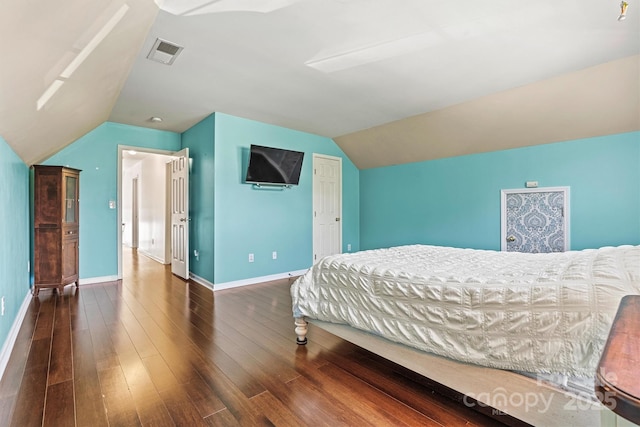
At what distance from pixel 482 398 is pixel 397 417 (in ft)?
Result: 1.38

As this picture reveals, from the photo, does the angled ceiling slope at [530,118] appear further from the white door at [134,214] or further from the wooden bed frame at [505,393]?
the white door at [134,214]

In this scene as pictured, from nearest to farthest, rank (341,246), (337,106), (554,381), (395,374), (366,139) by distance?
(554,381), (395,374), (337,106), (366,139), (341,246)

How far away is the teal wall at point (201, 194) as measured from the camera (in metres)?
4.14

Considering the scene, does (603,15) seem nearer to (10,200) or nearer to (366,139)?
(366,139)

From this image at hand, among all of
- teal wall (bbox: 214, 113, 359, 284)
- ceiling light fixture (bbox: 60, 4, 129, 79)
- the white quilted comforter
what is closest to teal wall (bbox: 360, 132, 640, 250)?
teal wall (bbox: 214, 113, 359, 284)

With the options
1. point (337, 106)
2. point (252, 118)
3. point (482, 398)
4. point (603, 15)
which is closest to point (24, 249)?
point (252, 118)

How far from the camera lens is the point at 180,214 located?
4.75 m

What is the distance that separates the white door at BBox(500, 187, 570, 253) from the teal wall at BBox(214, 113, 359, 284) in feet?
9.63

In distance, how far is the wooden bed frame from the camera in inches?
47.8

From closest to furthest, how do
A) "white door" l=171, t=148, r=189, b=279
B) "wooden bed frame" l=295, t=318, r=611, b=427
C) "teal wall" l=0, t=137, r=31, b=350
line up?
"wooden bed frame" l=295, t=318, r=611, b=427 < "teal wall" l=0, t=137, r=31, b=350 < "white door" l=171, t=148, r=189, b=279

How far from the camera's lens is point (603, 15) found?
6.72ft

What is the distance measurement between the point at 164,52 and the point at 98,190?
286cm

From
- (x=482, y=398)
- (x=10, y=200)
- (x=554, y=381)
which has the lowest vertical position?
(x=482, y=398)

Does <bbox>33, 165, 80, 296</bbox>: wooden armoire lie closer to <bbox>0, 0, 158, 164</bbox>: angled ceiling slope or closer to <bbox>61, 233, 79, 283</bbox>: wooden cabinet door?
<bbox>61, 233, 79, 283</bbox>: wooden cabinet door
